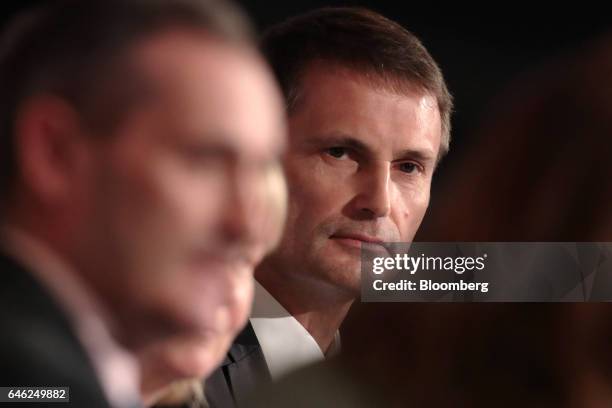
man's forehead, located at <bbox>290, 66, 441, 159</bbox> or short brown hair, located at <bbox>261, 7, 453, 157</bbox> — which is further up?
short brown hair, located at <bbox>261, 7, 453, 157</bbox>

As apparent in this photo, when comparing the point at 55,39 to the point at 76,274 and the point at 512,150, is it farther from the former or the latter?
the point at 512,150

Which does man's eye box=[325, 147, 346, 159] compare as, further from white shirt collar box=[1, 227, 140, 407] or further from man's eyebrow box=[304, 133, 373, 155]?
white shirt collar box=[1, 227, 140, 407]

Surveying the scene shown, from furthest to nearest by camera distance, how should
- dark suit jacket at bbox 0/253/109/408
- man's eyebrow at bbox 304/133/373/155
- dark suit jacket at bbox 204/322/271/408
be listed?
man's eyebrow at bbox 304/133/373/155 → dark suit jacket at bbox 204/322/271/408 → dark suit jacket at bbox 0/253/109/408

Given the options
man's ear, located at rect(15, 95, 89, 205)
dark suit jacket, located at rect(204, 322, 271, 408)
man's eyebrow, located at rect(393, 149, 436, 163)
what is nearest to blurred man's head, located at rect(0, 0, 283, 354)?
man's ear, located at rect(15, 95, 89, 205)

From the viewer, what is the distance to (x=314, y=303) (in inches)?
44.1

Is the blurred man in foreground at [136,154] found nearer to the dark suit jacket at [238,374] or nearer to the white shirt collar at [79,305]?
the white shirt collar at [79,305]

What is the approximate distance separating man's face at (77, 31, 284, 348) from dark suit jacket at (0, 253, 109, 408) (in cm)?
7

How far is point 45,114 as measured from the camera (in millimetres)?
546

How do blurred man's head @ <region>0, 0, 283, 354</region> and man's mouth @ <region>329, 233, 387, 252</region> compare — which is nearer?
blurred man's head @ <region>0, 0, 283, 354</region>

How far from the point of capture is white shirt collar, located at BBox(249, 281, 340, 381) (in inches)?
42.4

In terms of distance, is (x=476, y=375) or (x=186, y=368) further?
(x=186, y=368)

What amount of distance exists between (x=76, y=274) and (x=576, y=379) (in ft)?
0.86

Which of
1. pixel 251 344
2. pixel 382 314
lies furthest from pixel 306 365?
pixel 251 344

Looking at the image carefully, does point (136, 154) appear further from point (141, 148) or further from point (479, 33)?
point (479, 33)
